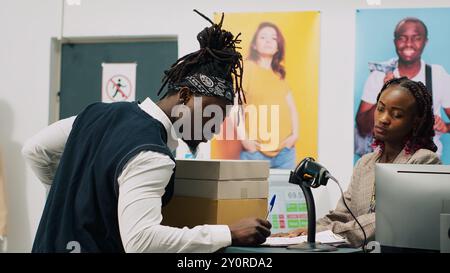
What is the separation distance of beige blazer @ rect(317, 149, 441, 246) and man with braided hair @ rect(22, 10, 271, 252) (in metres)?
0.44

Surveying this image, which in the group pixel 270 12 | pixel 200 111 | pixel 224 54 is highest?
pixel 270 12

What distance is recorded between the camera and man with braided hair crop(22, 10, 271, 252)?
147 centimetres

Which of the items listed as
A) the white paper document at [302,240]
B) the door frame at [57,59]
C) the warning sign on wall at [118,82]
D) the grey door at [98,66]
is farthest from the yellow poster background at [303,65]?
the white paper document at [302,240]

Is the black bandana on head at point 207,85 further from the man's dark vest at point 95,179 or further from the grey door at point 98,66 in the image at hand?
the grey door at point 98,66

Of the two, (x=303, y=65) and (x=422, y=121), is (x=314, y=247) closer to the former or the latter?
(x=422, y=121)

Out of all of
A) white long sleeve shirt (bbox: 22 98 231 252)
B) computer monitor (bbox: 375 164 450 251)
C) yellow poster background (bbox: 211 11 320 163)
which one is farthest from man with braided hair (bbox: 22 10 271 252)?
yellow poster background (bbox: 211 11 320 163)

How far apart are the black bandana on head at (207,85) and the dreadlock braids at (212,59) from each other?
32 mm

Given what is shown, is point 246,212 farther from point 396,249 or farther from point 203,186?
point 396,249

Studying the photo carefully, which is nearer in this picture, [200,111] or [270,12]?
[200,111]

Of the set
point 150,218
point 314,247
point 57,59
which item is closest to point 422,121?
point 314,247

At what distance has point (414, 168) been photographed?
161 centimetres

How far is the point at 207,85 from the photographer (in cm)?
170
